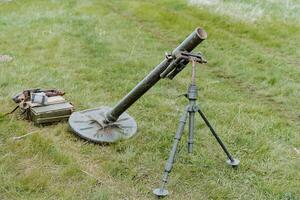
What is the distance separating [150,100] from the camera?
22.7 feet

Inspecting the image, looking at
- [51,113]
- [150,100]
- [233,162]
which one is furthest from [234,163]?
[51,113]

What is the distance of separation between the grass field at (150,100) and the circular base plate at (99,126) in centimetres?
13

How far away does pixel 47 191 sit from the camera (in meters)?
4.39

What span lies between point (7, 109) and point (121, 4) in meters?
10.3

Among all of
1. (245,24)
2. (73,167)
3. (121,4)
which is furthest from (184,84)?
(121,4)

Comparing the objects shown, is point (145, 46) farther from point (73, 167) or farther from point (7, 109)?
point (73, 167)

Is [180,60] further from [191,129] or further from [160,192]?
[160,192]

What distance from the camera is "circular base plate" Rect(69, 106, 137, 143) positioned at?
5.45 m

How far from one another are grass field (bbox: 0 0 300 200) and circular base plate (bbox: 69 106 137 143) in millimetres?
125

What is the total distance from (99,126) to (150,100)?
1.46 metres

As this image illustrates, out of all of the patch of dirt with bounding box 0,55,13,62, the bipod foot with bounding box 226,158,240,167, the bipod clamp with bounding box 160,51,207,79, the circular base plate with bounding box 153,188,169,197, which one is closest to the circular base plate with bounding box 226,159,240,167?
the bipod foot with bounding box 226,158,240,167

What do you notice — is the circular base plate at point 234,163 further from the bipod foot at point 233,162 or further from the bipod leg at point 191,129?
the bipod leg at point 191,129

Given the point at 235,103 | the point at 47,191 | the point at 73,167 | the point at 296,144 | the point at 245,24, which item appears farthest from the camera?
the point at 245,24

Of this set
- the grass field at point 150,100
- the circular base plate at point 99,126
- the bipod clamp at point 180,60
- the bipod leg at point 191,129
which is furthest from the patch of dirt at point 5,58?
the bipod leg at point 191,129
